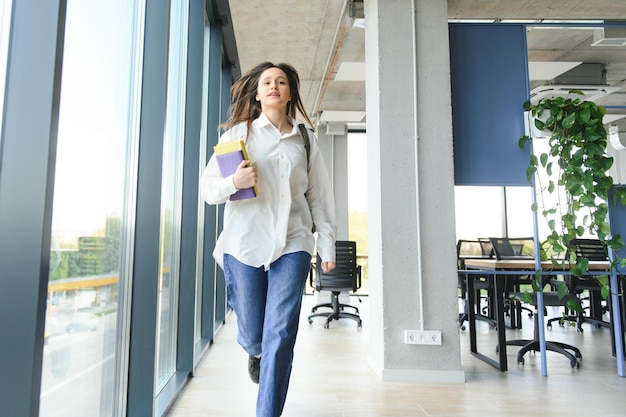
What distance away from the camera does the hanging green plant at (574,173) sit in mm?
3268

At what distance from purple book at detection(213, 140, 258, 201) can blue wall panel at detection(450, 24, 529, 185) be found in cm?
207

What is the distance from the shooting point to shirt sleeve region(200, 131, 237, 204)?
68.1 inches

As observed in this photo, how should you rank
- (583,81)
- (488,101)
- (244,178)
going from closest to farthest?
1. (244,178)
2. (488,101)
3. (583,81)

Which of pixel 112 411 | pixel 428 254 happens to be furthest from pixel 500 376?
pixel 112 411

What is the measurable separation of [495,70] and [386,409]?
2.50 m

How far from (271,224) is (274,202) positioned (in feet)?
0.30

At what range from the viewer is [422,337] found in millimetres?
3041

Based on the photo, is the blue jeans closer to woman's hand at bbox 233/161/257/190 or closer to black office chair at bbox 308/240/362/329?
woman's hand at bbox 233/161/257/190

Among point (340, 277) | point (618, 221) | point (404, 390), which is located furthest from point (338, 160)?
point (404, 390)

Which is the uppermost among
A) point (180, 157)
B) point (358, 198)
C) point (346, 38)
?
point (346, 38)

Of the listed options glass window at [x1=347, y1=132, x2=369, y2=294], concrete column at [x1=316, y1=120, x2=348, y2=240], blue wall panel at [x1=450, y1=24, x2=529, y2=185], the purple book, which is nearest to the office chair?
blue wall panel at [x1=450, y1=24, x2=529, y2=185]

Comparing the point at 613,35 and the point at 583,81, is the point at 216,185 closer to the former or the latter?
the point at 613,35

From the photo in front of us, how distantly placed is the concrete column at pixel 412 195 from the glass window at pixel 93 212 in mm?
1708

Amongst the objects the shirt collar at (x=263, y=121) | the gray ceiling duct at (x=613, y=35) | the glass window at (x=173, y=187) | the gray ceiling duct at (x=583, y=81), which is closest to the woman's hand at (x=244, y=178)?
the shirt collar at (x=263, y=121)
